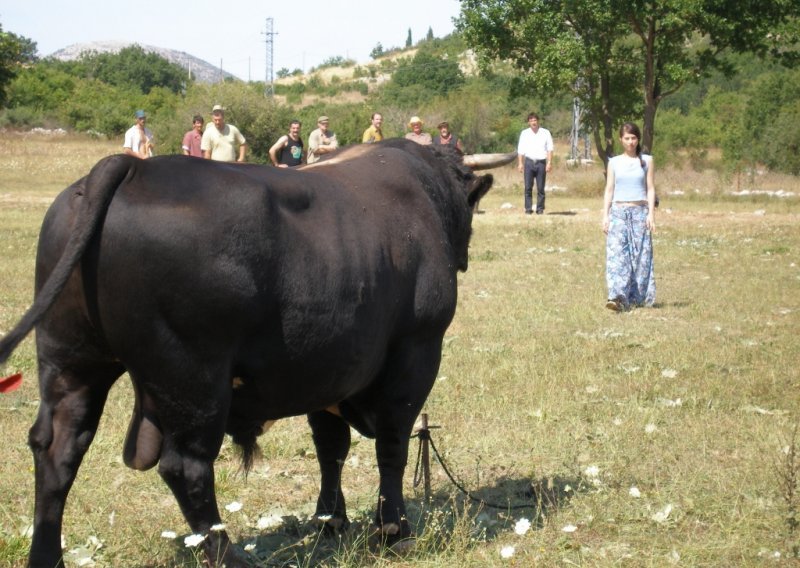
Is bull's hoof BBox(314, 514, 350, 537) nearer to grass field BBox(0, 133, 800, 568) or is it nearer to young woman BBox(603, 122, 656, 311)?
grass field BBox(0, 133, 800, 568)

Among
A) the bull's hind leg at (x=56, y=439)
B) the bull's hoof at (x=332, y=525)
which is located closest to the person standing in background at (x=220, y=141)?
the bull's hoof at (x=332, y=525)

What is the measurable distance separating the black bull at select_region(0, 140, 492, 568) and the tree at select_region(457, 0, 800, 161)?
24.5m

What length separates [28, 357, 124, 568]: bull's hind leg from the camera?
4172 mm

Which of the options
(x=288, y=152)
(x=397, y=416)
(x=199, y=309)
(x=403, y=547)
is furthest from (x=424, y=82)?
(x=199, y=309)

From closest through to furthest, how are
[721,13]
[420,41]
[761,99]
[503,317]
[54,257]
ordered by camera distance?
[54,257], [503,317], [721,13], [761,99], [420,41]

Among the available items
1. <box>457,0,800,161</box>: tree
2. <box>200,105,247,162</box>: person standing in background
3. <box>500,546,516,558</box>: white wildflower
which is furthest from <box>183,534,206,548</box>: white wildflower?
<box>457,0,800,161</box>: tree

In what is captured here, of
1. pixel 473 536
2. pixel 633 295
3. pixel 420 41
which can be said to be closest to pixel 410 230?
pixel 473 536

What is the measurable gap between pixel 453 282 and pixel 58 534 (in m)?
2.22

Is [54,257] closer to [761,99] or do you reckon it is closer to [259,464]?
Answer: [259,464]

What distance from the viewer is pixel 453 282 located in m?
5.31

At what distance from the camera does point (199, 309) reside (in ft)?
13.0

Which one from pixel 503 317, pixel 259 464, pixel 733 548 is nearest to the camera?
pixel 733 548

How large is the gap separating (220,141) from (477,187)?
43.0 feet

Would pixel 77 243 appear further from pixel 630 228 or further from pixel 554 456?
pixel 630 228
